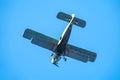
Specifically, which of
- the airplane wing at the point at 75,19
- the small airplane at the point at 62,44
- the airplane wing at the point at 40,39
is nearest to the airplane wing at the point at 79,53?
the small airplane at the point at 62,44

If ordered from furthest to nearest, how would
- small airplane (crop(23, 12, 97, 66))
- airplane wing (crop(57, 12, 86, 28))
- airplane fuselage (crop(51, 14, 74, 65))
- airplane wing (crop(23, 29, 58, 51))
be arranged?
airplane wing (crop(23, 29, 58, 51))
airplane wing (crop(57, 12, 86, 28))
small airplane (crop(23, 12, 97, 66))
airplane fuselage (crop(51, 14, 74, 65))

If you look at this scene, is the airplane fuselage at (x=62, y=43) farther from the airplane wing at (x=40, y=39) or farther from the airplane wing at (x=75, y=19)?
the airplane wing at (x=40, y=39)

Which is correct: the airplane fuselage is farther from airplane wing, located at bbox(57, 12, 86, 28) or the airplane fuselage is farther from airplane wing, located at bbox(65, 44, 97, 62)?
airplane wing, located at bbox(65, 44, 97, 62)

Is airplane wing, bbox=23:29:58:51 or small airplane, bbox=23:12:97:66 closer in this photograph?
small airplane, bbox=23:12:97:66

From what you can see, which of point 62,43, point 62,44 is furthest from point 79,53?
point 62,43

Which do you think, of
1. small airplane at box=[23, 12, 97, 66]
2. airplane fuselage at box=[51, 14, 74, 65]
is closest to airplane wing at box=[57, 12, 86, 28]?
small airplane at box=[23, 12, 97, 66]

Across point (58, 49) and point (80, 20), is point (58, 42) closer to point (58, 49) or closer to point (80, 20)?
point (58, 49)

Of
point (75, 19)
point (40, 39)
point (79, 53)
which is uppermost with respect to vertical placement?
point (75, 19)

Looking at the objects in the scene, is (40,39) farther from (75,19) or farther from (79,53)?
(79,53)
